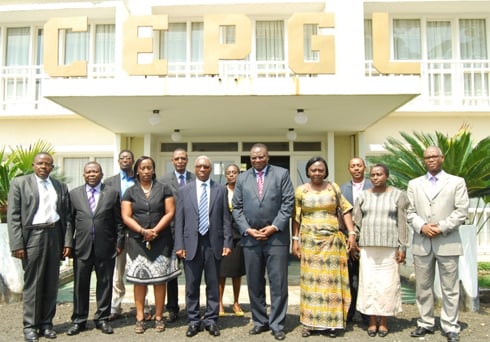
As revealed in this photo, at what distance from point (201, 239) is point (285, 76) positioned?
7048 mm

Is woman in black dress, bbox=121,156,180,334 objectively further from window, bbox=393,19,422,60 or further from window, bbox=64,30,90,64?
window, bbox=393,19,422,60

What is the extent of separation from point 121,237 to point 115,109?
11.5 ft

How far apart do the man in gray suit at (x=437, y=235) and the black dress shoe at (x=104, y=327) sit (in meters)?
3.23

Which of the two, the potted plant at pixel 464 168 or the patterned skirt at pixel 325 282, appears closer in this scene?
the patterned skirt at pixel 325 282

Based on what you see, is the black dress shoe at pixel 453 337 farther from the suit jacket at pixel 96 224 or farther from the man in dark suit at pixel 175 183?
the suit jacket at pixel 96 224

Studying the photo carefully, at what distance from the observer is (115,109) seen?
25.2ft

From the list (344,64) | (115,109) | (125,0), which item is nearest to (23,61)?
(125,0)

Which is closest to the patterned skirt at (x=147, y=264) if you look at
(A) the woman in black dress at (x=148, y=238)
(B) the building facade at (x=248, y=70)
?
(A) the woman in black dress at (x=148, y=238)

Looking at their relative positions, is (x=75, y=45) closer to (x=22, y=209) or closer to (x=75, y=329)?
(x=22, y=209)

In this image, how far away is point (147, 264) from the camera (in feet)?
15.0

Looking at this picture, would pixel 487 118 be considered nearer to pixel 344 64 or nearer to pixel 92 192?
pixel 344 64

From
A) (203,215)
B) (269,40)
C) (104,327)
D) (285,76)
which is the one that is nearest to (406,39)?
(285,76)

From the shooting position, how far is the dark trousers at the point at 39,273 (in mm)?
4484

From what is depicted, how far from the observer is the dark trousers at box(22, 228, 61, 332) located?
448 cm
